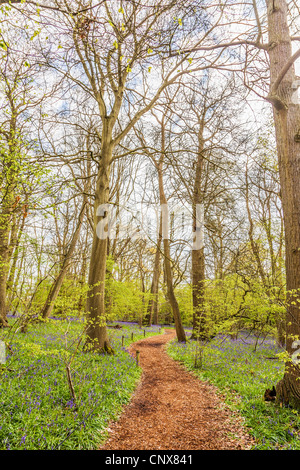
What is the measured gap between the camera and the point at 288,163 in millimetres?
4691

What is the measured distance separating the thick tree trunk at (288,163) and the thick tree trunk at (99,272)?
16.6 feet

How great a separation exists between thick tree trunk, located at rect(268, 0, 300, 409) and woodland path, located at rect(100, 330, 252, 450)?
4.11 feet

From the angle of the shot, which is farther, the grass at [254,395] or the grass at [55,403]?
the grass at [254,395]

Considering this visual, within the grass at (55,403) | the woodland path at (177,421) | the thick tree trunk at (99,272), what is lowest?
the woodland path at (177,421)

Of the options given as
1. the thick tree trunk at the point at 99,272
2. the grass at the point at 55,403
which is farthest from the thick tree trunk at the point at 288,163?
the thick tree trunk at the point at 99,272

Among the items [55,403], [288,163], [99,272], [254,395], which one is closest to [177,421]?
[254,395]

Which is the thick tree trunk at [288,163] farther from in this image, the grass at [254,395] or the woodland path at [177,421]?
the woodland path at [177,421]

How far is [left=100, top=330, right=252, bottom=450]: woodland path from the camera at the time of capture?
3738mm

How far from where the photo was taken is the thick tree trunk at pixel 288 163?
4.30 meters

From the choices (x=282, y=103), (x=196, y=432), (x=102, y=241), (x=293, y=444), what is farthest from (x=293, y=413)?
(x=102, y=241)

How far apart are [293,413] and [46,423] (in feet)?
13.1

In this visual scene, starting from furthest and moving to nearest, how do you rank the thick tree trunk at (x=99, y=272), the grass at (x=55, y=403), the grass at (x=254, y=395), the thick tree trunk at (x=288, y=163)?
the thick tree trunk at (x=99, y=272)
the thick tree trunk at (x=288, y=163)
the grass at (x=254, y=395)
the grass at (x=55, y=403)

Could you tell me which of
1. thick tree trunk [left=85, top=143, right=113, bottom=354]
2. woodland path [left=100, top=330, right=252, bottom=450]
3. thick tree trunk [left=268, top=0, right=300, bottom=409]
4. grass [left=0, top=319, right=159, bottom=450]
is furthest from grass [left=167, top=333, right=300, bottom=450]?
thick tree trunk [left=85, top=143, right=113, bottom=354]

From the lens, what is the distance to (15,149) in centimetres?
622
